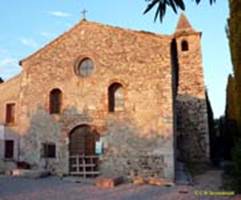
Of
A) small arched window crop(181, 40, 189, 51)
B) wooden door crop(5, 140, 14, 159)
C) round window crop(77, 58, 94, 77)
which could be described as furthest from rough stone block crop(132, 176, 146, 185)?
small arched window crop(181, 40, 189, 51)

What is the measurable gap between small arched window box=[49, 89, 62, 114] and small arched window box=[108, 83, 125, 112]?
3055 mm

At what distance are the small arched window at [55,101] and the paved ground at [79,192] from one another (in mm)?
4990

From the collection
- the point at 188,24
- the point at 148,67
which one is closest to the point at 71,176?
the point at 148,67

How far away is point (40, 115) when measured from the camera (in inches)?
774

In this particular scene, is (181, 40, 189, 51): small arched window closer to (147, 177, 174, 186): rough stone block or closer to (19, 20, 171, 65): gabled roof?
(19, 20, 171, 65): gabled roof

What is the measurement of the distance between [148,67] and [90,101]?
3.62 m

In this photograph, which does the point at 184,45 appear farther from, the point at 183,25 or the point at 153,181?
the point at 153,181

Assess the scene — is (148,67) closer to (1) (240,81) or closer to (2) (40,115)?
(1) (240,81)

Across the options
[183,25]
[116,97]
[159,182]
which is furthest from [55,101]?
[183,25]

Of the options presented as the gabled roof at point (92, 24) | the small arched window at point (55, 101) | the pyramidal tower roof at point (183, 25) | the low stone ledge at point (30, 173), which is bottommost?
the low stone ledge at point (30, 173)

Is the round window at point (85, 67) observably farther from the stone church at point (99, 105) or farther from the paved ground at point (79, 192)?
the paved ground at point (79, 192)

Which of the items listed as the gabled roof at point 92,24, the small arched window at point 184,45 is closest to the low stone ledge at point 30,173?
the gabled roof at point 92,24

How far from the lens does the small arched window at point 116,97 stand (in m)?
18.4

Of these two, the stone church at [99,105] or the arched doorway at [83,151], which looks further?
the arched doorway at [83,151]
